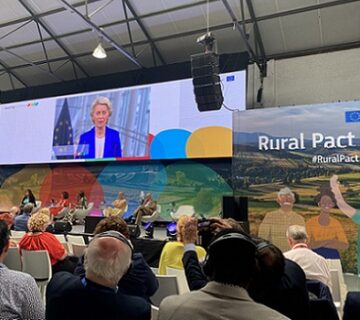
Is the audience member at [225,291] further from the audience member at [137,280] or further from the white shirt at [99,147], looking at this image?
the white shirt at [99,147]

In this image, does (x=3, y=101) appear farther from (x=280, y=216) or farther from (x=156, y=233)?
(x=280, y=216)

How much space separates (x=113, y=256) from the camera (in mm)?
1444

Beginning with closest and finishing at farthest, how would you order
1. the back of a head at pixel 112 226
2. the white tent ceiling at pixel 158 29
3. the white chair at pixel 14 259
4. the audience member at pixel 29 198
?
the back of a head at pixel 112 226 → the white chair at pixel 14 259 → the white tent ceiling at pixel 158 29 → the audience member at pixel 29 198

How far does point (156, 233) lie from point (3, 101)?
7668mm

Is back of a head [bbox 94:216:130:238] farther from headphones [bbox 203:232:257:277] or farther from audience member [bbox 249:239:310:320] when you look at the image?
headphones [bbox 203:232:257:277]

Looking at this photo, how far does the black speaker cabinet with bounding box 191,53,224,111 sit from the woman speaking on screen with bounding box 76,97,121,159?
310 cm

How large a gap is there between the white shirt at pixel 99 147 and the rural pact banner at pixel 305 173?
3.65 meters

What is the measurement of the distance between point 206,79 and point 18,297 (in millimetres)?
5518

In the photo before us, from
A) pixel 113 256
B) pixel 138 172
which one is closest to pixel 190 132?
pixel 138 172

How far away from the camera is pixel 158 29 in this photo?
8773 mm

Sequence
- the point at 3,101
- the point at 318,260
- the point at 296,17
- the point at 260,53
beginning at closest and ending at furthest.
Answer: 1. the point at 318,260
2. the point at 296,17
3. the point at 260,53
4. the point at 3,101

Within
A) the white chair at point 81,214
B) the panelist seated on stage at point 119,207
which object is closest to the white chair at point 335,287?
the panelist seated on stage at point 119,207

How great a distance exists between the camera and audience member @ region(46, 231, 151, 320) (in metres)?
1.33

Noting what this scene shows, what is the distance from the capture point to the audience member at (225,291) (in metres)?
1.04
